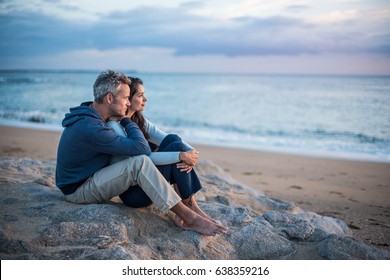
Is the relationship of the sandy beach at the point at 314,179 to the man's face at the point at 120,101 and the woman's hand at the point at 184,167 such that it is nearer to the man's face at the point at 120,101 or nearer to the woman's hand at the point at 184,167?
the woman's hand at the point at 184,167

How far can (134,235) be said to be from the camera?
3477mm

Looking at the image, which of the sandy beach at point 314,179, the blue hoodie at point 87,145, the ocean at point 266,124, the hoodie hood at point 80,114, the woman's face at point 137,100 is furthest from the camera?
the ocean at point 266,124

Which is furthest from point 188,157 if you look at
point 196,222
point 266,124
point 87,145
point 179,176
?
point 266,124

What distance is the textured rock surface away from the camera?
10.2 feet

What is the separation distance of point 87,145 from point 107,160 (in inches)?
11.2

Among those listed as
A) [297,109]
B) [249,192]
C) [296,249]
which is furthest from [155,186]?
[297,109]

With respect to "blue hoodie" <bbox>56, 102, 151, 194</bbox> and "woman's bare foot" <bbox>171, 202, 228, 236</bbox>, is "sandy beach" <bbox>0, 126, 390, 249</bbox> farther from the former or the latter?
"blue hoodie" <bbox>56, 102, 151, 194</bbox>

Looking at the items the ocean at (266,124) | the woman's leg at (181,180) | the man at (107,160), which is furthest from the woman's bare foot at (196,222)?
the ocean at (266,124)

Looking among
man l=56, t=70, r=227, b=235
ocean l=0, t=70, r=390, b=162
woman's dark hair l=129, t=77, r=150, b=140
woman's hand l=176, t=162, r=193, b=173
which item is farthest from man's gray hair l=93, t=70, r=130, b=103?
ocean l=0, t=70, r=390, b=162

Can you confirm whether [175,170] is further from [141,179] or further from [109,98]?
[109,98]

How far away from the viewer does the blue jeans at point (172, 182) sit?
3639 mm

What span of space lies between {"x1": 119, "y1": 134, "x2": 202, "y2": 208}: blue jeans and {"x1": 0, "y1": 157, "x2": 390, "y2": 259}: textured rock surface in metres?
0.13

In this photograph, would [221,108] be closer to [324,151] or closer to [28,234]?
[324,151]

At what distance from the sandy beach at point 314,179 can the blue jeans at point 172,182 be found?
248 centimetres
